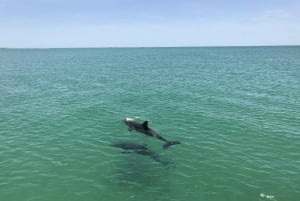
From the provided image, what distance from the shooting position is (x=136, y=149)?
25000 millimetres

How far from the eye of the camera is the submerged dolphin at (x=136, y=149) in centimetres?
2398

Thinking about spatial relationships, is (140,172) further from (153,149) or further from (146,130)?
(146,130)

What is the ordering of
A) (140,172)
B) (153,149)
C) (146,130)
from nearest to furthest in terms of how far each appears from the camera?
(140,172) → (153,149) → (146,130)

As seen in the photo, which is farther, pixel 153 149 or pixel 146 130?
pixel 146 130

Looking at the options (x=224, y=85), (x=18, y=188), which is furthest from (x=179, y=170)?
(x=224, y=85)

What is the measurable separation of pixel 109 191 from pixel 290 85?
162ft

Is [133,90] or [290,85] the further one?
[290,85]

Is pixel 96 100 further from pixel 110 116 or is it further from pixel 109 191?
pixel 109 191

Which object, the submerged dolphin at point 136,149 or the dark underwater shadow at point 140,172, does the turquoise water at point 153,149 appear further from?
the submerged dolphin at point 136,149

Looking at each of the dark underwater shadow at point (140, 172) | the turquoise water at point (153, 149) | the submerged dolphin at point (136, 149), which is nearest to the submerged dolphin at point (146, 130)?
the turquoise water at point (153, 149)

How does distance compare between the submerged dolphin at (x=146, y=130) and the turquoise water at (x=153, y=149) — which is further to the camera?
the submerged dolphin at (x=146, y=130)

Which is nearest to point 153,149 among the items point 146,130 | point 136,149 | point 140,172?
point 136,149

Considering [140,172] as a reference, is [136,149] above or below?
above

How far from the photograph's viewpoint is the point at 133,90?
176ft
